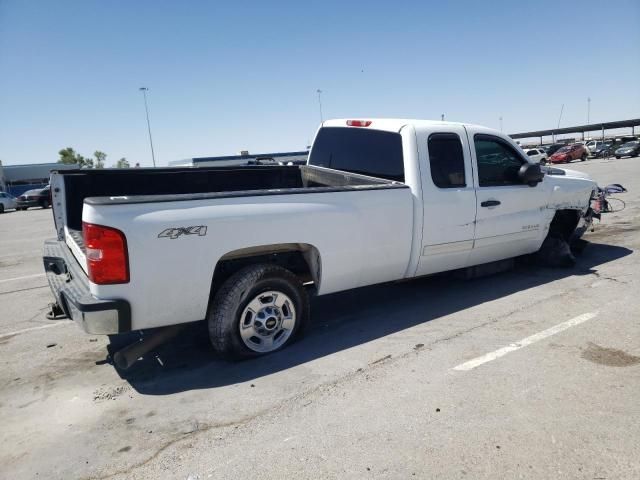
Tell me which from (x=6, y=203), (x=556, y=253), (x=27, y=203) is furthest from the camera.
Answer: (x=27, y=203)

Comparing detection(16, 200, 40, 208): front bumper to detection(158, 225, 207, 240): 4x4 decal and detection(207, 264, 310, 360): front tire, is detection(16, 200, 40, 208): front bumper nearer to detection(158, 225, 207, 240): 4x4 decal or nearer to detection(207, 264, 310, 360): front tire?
detection(207, 264, 310, 360): front tire

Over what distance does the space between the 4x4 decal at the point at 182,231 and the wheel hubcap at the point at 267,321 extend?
756mm

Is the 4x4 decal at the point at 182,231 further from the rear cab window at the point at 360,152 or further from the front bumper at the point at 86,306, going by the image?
the rear cab window at the point at 360,152

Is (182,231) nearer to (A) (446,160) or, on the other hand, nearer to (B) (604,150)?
(A) (446,160)

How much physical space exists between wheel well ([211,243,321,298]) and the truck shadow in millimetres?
596

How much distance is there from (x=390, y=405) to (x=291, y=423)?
68 cm

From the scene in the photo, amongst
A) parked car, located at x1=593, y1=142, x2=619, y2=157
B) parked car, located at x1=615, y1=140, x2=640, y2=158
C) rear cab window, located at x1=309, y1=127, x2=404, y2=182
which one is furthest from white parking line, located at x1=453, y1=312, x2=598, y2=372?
parked car, located at x1=593, y1=142, x2=619, y2=157

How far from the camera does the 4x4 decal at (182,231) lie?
313cm

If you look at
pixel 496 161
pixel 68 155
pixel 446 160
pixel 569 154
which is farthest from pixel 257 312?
pixel 68 155

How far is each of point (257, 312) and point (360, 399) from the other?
1138 millimetres

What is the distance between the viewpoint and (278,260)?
408 cm

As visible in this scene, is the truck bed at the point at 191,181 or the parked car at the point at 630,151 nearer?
the truck bed at the point at 191,181

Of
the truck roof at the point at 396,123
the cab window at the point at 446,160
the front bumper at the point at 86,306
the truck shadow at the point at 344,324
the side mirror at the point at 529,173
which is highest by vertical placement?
the truck roof at the point at 396,123

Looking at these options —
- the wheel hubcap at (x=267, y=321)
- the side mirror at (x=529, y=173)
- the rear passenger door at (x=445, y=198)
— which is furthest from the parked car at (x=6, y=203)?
the side mirror at (x=529, y=173)
